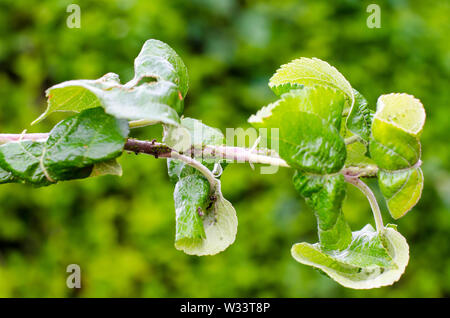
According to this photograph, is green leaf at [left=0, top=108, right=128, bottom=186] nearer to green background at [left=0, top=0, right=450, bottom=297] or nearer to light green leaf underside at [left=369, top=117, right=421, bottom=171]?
light green leaf underside at [left=369, top=117, right=421, bottom=171]

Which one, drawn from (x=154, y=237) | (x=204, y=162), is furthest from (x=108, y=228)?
(x=204, y=162)

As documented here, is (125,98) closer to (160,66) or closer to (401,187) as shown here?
(160,66)

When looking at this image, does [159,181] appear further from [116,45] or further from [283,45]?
[283,45]

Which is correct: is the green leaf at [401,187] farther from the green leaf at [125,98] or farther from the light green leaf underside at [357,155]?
the green leaf at [125,98]

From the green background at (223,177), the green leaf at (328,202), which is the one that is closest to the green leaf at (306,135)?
the green leaf at (328,202)

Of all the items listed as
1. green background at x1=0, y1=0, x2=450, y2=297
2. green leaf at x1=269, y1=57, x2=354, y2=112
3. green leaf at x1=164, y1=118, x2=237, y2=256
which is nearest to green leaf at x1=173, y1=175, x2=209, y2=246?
green leaf at x1=164, y1=118, x2=237, y2=256
